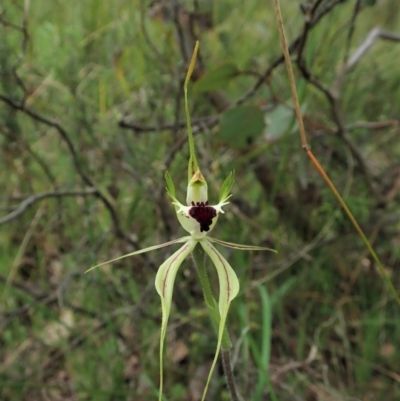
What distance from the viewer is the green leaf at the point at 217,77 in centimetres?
114

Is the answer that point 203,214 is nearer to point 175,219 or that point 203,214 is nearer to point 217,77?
point 217,77

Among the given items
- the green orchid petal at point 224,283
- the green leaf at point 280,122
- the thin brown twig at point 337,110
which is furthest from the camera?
the green leaf at point 280,122

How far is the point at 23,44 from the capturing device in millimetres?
1226

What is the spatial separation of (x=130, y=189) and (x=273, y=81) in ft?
1.92

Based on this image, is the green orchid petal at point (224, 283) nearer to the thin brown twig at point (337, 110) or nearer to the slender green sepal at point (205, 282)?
the slender green sepal at point (205, 282)

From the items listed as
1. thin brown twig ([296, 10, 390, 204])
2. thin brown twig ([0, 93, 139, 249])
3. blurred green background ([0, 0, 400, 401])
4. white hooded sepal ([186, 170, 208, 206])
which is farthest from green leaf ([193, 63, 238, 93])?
white hooded sepal ([186, 170, 208, 206])

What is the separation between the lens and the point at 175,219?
148 centimetres

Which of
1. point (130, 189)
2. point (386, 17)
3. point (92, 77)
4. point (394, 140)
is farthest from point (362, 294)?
point (386, 17)

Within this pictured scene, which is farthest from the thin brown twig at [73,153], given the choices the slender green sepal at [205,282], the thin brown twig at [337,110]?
the slender green sepal at [205,282]

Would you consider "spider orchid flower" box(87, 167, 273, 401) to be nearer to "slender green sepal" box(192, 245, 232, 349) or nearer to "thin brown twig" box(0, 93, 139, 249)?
"slender green sepal" box(192, 245, 232, 349)

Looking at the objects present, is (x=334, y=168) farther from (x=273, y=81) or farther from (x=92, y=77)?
(x=92, y=77)

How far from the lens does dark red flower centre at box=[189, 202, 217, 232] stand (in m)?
0.66

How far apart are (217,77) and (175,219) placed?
1.54 feet

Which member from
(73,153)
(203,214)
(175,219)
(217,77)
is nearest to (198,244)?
(203,214)
